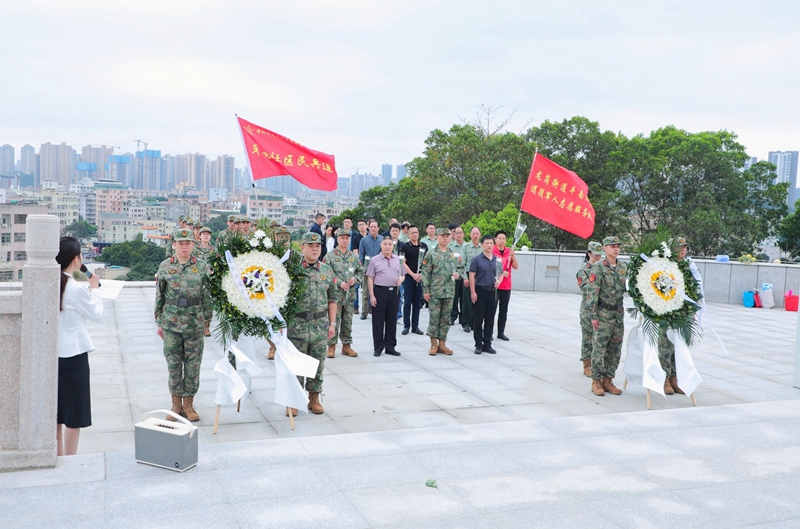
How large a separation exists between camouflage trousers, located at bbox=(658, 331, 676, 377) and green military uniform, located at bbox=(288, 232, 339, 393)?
3713 mm

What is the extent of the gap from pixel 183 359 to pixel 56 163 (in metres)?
143

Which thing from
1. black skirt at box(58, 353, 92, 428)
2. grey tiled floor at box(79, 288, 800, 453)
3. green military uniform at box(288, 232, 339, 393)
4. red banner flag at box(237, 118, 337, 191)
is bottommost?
grey tiled floor at box(79, 288, 800, 453)

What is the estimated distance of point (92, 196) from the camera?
102 metres

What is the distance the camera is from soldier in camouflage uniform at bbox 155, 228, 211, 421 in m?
6.29

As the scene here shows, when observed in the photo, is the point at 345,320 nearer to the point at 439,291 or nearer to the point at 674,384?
the point at 439,291

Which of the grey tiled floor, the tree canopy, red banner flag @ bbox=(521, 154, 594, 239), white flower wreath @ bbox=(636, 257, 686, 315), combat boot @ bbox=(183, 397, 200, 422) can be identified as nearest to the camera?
combat boot @ bbox=(183, 397, 200, 422)

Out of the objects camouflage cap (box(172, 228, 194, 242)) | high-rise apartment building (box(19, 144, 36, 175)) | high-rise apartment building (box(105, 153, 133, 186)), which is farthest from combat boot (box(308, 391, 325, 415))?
high-rise apartment building (box(19, 144, 36, 175))

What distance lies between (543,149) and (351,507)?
29.5m

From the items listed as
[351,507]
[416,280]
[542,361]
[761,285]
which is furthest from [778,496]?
[761,285]

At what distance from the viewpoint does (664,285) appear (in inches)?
295

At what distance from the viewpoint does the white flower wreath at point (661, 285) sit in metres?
7.46

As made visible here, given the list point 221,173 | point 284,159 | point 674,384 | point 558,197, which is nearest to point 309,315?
point 674,384

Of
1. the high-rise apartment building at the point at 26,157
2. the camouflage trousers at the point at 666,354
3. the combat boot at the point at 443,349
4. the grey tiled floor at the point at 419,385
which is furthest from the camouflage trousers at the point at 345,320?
the high-rise apartment building at the point at 26,157

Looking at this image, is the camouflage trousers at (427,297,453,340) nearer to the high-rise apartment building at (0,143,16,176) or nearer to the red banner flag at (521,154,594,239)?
the red banner flag at (521,154,594,239)
